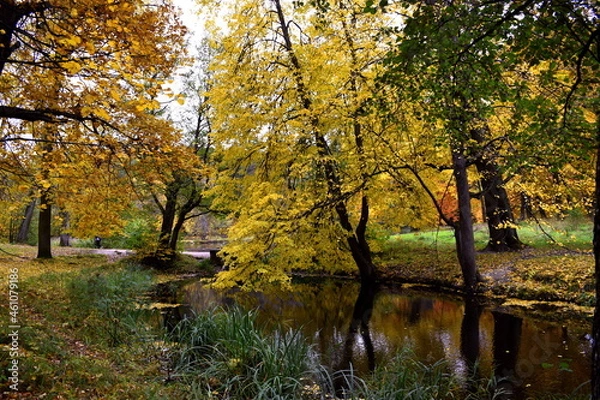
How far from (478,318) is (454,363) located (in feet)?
9.99

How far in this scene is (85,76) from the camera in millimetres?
4547

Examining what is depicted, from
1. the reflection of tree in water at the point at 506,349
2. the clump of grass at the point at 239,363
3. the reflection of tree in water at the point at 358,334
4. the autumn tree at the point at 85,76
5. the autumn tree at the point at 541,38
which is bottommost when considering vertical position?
the reflection of tree in water at the point at 358,334

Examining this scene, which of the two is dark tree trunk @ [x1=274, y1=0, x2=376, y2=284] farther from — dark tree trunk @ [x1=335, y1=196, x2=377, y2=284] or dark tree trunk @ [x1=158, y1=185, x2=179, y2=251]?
dark tree trunk @ [x1=158, y1=185, x2=179, y2=251]

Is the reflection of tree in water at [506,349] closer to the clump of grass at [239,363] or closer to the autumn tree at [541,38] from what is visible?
the clump of grass at [239,363]

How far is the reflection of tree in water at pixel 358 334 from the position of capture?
18.6ft

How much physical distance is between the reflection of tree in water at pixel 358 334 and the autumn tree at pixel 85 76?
4.19m

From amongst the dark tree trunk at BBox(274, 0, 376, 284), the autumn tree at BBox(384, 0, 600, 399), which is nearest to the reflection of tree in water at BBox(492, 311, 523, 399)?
the autumn tree at BBox(384, 0, 600, 399)

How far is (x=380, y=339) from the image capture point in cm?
788

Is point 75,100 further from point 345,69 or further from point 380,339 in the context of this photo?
point 380,339

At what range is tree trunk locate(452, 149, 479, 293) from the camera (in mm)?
10633

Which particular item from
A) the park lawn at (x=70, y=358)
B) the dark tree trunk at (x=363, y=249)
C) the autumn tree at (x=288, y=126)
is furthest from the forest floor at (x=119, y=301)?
the autumn tree at (x=288, y=126)

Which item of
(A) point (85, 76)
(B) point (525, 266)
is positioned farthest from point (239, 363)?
(B) point (525, 266)

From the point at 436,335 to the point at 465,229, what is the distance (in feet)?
12.0

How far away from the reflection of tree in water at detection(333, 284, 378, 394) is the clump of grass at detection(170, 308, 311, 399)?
556 millimetres
